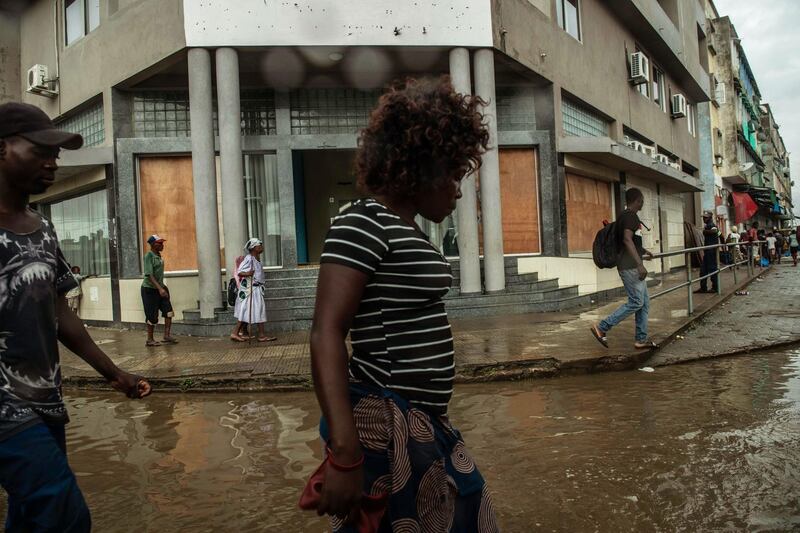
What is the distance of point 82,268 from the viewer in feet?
47.3

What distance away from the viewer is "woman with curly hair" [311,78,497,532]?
5.08 feet

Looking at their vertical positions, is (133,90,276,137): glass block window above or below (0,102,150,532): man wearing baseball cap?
above

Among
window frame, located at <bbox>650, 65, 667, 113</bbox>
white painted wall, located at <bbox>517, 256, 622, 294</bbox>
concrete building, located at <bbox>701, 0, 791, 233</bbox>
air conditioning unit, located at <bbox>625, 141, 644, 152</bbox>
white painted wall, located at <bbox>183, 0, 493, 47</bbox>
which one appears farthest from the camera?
concrete building, located at <bbox>701, 0, 791, 233</bbox>

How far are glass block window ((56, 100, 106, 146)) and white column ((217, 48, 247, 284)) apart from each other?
12.4 feet

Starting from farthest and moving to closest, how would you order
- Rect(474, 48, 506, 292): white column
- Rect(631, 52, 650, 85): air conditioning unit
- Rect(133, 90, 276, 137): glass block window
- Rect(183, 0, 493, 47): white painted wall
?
Rect(631, 52, 650, 85): air conditioning unit, Rect(133, 90, 276, 137): glass block window, Rect(474, 48, 506, 292): white column, Rect(183, 0, 493, 47): white painted wall

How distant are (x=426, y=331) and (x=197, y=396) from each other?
5357 millimetres

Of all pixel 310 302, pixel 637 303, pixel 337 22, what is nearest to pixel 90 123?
pixel 337 22

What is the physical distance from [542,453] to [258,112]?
10992mm

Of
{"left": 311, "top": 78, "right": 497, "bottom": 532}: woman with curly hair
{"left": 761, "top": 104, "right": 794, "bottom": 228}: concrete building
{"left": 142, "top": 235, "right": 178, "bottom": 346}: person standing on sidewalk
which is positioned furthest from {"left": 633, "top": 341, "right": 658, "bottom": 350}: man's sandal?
{"left": 761, "top": 104, "right": 794, "bottom": 228}: concrete building

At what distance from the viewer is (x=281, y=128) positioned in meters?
13.1

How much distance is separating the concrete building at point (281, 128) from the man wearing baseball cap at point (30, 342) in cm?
839

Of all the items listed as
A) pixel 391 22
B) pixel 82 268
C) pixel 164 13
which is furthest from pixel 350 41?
pixel 82 268

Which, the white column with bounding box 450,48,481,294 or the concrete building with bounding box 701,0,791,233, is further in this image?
the concrete building with bounding box 701,0,791,233

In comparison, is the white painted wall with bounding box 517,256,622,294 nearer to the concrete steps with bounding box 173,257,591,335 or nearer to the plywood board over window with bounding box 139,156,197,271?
the concrete steps with bounding box 173,257,591,335
